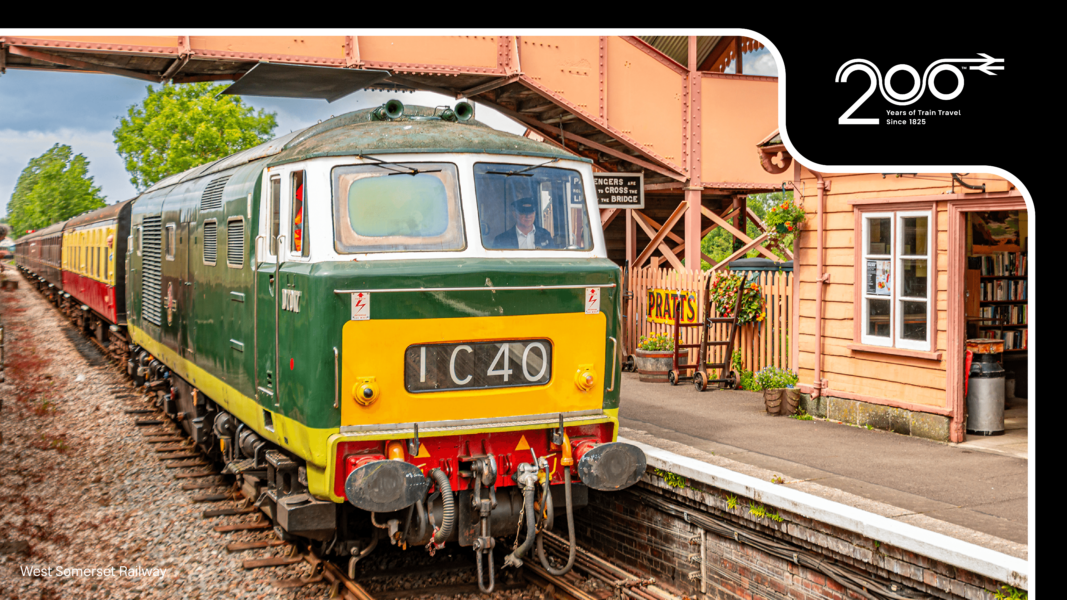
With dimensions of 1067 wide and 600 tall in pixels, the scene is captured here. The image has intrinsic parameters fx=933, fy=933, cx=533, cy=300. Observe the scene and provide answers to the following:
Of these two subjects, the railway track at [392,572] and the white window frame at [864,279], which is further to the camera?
the white window frame at [864,279]

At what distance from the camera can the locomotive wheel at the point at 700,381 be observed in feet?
40.6

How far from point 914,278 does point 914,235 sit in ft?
1.41

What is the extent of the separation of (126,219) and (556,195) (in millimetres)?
11714

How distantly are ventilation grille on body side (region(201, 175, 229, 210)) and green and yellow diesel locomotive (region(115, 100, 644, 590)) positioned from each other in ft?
2.84

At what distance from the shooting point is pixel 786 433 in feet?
30.5

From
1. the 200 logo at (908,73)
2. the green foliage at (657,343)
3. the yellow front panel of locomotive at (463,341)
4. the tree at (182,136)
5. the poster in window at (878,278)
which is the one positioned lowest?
the green foliage at (657,343)

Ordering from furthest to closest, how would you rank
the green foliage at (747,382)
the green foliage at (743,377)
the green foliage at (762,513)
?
the green foliage at (743,377) < the green foliage at (747,382) < the green foliage at (762,513)

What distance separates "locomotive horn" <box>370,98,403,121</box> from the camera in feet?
22.9

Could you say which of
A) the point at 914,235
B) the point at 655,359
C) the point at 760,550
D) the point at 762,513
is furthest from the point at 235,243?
the point at 655,359

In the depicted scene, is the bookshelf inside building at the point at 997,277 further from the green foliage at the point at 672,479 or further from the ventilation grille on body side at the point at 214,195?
the ventilation grille on body side at the point at 214,195

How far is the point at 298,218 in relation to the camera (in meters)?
6.16

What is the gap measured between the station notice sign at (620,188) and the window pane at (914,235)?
194 inches

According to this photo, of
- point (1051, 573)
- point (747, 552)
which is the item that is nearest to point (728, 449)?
point (747, 552)

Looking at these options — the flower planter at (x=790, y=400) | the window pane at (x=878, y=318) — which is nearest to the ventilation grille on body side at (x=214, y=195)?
the flower planter at (x=790, y=400)
